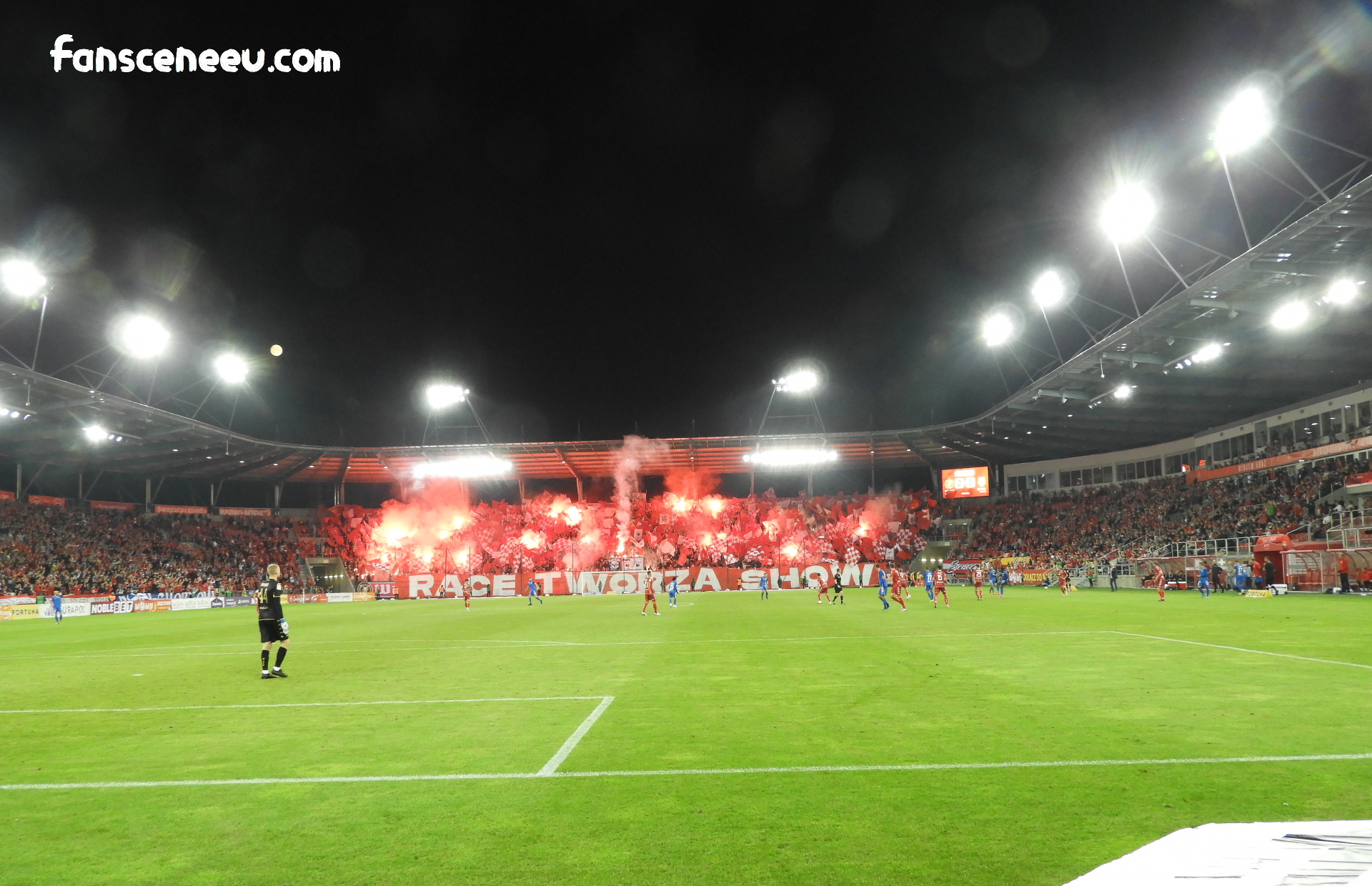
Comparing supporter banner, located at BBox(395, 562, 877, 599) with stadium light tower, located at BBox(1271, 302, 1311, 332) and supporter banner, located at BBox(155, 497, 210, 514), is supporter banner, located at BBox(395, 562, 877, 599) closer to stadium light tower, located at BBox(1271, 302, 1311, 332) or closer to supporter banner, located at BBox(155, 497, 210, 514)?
supporter banner, located at BBox(155, 497, 210, 514)

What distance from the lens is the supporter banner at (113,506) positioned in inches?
2504

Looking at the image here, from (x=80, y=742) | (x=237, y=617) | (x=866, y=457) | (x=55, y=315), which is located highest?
(x=55, y=315)

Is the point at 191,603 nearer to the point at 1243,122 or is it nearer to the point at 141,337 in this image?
the point at 141,337

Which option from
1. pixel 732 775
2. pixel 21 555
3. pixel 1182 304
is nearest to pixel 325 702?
pixel 732 775

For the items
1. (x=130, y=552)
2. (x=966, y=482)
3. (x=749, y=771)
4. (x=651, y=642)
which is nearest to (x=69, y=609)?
(x=130, y=552)

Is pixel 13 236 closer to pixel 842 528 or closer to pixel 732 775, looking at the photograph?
pixel 732 775

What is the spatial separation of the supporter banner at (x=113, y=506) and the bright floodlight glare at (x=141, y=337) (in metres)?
29.2

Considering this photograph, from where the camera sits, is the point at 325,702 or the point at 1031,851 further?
the point at 325,702

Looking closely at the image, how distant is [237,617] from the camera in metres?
37.5

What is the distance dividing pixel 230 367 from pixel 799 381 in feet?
130

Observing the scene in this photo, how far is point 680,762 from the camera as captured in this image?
24.2 feet

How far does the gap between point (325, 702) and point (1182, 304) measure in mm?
33497

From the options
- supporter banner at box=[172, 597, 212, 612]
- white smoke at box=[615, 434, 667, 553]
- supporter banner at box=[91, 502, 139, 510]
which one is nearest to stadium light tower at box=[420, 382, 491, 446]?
white smoke at box=[615, 434, 667, 553]

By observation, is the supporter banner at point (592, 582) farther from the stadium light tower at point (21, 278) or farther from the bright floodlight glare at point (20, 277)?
the bright floodlight glare at point (20, 277)
